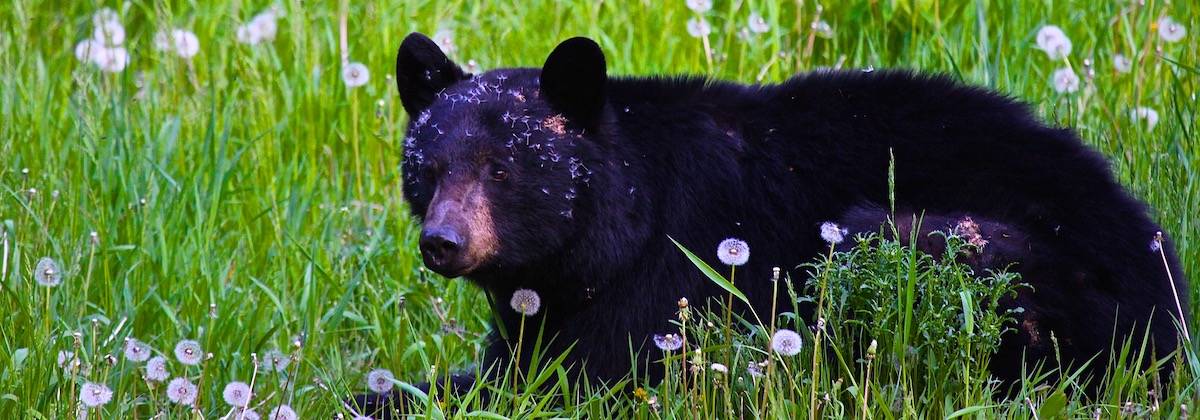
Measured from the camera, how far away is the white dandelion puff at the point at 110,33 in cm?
611

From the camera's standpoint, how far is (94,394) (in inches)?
141

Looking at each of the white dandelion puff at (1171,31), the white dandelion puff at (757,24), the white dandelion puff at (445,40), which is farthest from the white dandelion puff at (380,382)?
the white dandelion puff at (1171,31)

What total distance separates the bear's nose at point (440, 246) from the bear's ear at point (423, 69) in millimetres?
590

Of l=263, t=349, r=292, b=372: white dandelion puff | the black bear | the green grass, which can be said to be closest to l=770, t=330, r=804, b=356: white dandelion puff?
the green grass

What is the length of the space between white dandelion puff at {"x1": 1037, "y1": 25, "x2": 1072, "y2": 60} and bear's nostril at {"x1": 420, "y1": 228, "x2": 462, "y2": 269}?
286 cm

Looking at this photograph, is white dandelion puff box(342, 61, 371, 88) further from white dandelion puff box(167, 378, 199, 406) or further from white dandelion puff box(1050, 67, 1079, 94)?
white dandelion puff box(1050, 67, 1079, 94)

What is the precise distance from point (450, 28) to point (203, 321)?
7.81ft

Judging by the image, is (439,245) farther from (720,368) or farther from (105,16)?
(105,16)

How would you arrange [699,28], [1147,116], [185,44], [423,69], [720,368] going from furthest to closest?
1. [185,44]
2. [699,28]
3. [1147,116]
4. [423,69]
5. [720,368]

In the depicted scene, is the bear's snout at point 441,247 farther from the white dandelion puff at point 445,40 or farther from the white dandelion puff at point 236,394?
the white dandelion puff at point 445,40

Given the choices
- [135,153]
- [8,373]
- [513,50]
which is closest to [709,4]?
[513,50]

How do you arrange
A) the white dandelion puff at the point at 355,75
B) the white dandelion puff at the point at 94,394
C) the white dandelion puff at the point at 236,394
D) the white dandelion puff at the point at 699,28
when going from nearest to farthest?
the white dandelion puff at the point at 94,394 < the white dandelion puff at the point at 236,394 < the white dandelion puff at the point at 355,75 < the white dandelion puff at the point at 699,28

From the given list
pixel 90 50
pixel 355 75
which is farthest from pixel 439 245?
pixel 90 50

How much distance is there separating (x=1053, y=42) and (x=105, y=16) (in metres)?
3.94
